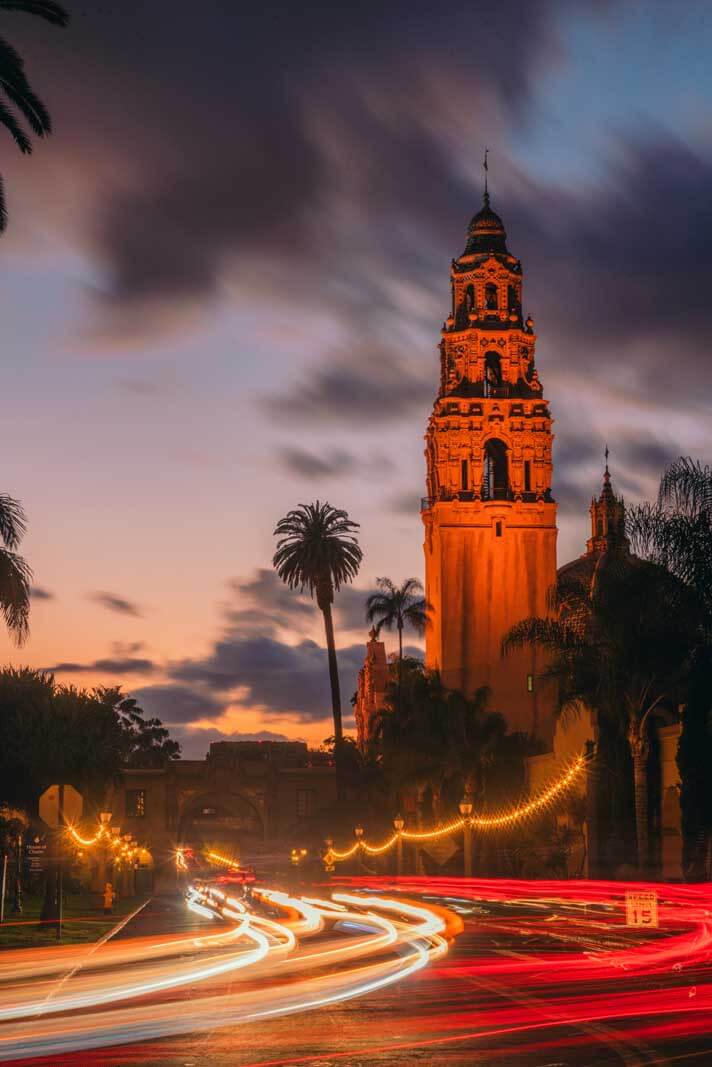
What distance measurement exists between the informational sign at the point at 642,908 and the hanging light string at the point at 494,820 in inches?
1018

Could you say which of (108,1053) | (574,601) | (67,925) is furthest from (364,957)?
(574,601)

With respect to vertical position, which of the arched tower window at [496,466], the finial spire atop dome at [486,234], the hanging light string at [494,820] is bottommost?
the hanging light string at [494,820]

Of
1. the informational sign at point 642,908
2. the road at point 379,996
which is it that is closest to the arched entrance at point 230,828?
the road at point 379,996

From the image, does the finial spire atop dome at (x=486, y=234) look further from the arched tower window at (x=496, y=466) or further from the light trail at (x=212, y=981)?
the light trail at (x=212, y=981)

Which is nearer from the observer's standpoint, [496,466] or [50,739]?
[50,739]

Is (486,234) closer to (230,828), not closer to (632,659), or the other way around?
(230,828)

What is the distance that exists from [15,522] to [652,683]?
21.5m

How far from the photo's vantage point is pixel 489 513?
9731 cm

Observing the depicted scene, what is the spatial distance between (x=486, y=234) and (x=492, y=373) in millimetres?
10456

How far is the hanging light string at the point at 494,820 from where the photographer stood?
57.3 metres

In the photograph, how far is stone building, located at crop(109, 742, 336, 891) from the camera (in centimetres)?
11331

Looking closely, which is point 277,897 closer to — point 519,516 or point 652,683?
point 652,683

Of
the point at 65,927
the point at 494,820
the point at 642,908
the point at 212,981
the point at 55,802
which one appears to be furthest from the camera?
the point at 494,820

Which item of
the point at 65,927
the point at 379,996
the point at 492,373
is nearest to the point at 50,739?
the point at 65,927
